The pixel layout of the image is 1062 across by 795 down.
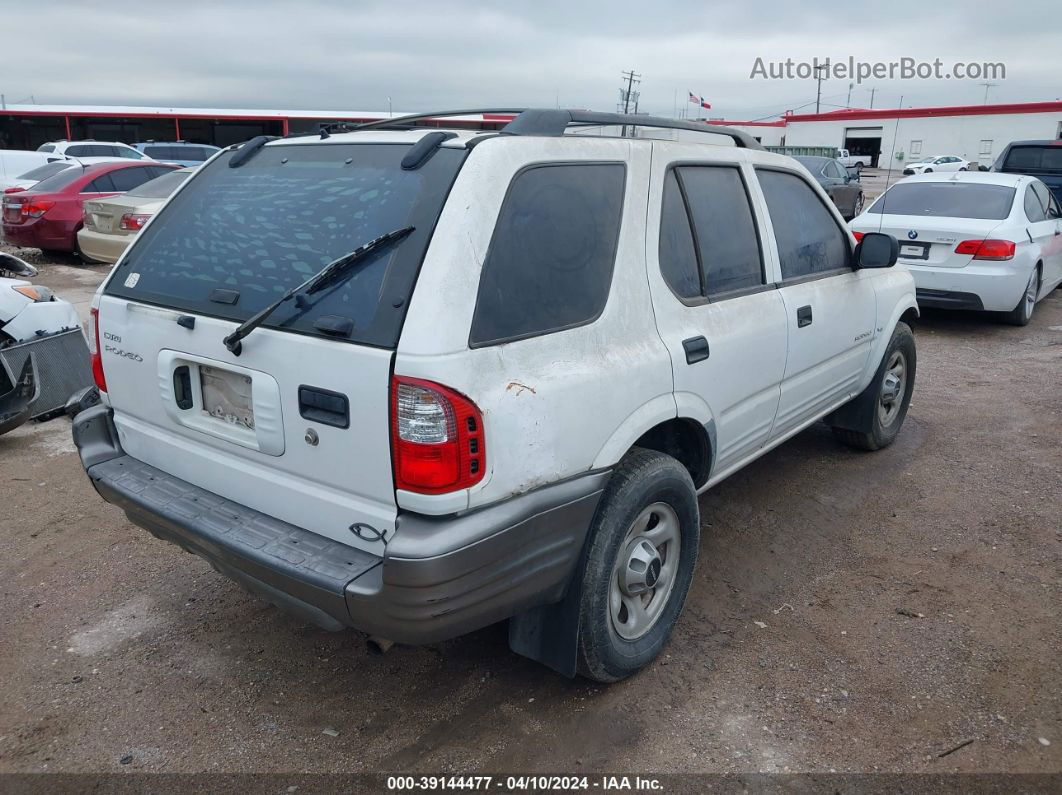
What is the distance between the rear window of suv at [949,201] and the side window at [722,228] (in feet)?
20.2

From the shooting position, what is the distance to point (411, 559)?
2.20m

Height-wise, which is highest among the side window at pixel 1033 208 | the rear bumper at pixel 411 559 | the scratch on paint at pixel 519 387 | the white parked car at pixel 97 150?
the white parked car at pixel 97 150

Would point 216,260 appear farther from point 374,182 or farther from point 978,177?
point 978,177

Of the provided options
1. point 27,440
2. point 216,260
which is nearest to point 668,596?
point 216,260

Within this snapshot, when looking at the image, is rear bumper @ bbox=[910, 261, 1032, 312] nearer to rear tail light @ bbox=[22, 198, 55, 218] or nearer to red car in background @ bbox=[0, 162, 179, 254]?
red car in background @ bbox=[0, 162, 179, 254]

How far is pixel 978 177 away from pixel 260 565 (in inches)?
366

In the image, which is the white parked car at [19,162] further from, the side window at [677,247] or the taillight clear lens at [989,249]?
the side window at [677,247]

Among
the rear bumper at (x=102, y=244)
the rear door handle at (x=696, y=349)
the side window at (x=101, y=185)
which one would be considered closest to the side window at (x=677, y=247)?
the rear door handle at (x=696, y=349)

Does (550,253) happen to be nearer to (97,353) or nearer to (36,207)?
(97,353)

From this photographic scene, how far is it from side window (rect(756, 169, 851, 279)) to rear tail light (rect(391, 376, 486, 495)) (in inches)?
84.2

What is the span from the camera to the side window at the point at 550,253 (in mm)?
2391

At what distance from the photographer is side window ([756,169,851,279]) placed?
382cm

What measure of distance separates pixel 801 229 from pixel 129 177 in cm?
1313

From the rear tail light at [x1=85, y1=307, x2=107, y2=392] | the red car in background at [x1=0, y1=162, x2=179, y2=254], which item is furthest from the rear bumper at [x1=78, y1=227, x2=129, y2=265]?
the rear tail light at [x1=85, y1=307, x2=107, y2=392]
